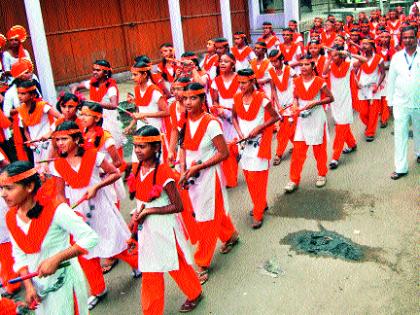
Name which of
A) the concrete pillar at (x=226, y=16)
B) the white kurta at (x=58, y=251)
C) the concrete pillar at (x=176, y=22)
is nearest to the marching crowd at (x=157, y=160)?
the white kurta at (x=58, y=251)

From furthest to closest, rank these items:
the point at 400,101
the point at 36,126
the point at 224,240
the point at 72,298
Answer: the point at 400,101 < the point at 36,126 < the point at 224,240 < the point at 72,298

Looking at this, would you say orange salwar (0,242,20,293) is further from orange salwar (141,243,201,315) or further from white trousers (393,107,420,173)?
white trousers (393,107,420,173)

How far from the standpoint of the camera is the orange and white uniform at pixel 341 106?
789 centimetres

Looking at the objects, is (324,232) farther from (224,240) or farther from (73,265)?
(73,265)

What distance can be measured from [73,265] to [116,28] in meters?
11.7

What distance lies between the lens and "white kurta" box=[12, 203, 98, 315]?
10.6ft

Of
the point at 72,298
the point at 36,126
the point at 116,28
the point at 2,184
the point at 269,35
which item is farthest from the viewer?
the point at 116,28

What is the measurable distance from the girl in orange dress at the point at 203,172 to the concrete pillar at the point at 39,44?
6.44m

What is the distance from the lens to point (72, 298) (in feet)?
11.2

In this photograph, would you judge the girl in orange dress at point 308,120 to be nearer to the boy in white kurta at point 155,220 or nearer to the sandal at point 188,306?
the sandal at point 188,306

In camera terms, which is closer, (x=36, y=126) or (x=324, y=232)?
(x=324, y=232)

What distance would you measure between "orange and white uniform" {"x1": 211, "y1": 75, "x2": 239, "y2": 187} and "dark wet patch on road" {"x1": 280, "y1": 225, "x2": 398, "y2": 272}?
179 centimetres

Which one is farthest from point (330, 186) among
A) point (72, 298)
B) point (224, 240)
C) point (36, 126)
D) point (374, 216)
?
point (72, 298)

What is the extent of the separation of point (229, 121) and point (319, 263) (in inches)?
115
